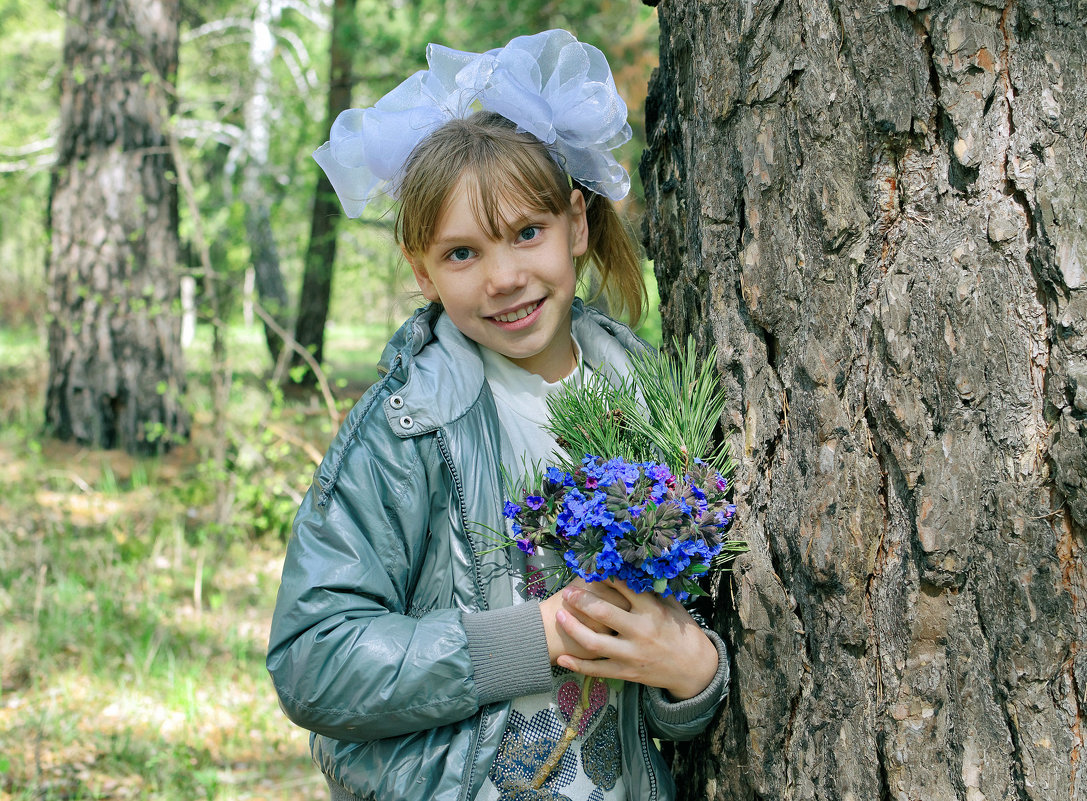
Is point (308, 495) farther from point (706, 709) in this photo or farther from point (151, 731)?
point (151, 731)

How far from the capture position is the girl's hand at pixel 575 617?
1604 mm

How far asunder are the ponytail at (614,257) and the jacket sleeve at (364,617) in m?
0.87

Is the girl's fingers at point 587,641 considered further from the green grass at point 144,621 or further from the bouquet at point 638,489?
the green grass at point 144,621

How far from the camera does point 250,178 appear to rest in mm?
10195

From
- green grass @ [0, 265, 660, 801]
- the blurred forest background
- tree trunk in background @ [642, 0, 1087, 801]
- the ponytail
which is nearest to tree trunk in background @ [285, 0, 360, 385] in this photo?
the blurred forest background

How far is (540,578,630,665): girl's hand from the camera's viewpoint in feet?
5.26

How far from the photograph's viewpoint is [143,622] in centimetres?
392

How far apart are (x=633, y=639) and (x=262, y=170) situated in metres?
8.77

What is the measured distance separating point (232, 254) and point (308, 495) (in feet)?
12.6

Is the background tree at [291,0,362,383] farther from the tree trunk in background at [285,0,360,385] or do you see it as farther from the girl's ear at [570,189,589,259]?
the girl's ear at [570,189,589,259]

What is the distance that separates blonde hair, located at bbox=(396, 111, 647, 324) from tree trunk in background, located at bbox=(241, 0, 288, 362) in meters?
4.95

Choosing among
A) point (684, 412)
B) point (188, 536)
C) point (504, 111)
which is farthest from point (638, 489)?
point (188, 536)

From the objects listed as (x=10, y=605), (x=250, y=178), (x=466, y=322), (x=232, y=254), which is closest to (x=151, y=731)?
(x=10, y=605)

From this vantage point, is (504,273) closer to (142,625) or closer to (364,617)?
(364,617)
